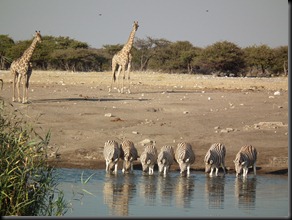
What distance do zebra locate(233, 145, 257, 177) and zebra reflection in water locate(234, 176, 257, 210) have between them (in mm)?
225

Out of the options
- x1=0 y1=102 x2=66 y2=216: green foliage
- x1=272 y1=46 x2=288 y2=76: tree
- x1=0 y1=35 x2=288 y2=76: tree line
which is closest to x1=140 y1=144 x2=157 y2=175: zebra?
x1=0 y1=102 x2=66 y2=216: green foliage

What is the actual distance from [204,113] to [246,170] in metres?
6.35

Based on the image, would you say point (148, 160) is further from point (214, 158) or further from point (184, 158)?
point (214, 158)

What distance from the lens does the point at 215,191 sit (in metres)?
13.1

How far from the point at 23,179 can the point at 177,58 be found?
4622 centimetres

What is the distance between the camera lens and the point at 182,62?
53.9m

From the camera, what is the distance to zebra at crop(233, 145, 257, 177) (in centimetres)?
1450

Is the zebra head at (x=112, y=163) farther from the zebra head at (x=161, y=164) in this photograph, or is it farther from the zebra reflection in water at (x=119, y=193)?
the zebra head at (x=161, y=164)

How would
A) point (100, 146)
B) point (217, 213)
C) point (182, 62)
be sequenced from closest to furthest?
point (217, 213)
point (100, 146)
point (182, 62)

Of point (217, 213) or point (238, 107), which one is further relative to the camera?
point (238, 107)

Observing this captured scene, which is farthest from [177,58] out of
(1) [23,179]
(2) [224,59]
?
(1) [23,179]

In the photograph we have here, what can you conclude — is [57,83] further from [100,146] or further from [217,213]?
[217,213]

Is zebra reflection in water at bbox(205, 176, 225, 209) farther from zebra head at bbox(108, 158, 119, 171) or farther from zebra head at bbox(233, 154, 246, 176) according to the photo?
zebra head at bbox(108, 158, 119, 171)

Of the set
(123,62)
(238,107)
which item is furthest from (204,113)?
(123,62)
